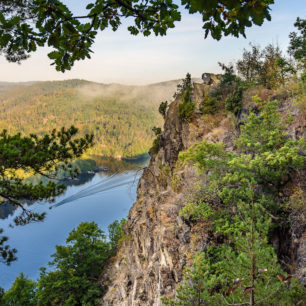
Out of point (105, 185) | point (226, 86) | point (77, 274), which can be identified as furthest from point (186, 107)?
point (105, 185)

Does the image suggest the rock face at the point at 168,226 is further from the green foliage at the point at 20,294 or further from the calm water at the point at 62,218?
the calm water at the point at 62,218

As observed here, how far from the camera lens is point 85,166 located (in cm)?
8169

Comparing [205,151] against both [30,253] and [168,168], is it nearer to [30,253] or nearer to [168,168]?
[168,168]

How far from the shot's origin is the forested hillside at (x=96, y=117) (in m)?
118

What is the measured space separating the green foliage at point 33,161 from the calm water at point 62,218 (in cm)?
1618

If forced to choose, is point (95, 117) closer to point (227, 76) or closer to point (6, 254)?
point (227, 76)

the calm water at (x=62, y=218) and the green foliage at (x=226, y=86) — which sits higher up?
the green foliage at (x=226, y=86)

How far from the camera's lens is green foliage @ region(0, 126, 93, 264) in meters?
5.03

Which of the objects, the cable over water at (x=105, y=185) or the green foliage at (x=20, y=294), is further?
the cable over water at (x=105, y=185)

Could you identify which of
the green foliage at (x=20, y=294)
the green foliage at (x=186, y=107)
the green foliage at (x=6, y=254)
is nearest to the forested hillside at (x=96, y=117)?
the green foliage at (x=20, y=294)

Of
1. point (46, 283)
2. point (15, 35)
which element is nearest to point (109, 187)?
point (46, 283)

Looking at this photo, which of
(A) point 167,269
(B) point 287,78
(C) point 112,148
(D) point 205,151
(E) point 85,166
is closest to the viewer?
(D) point 205,151

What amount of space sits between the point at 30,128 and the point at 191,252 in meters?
139

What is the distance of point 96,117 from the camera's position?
13912 centimetres
